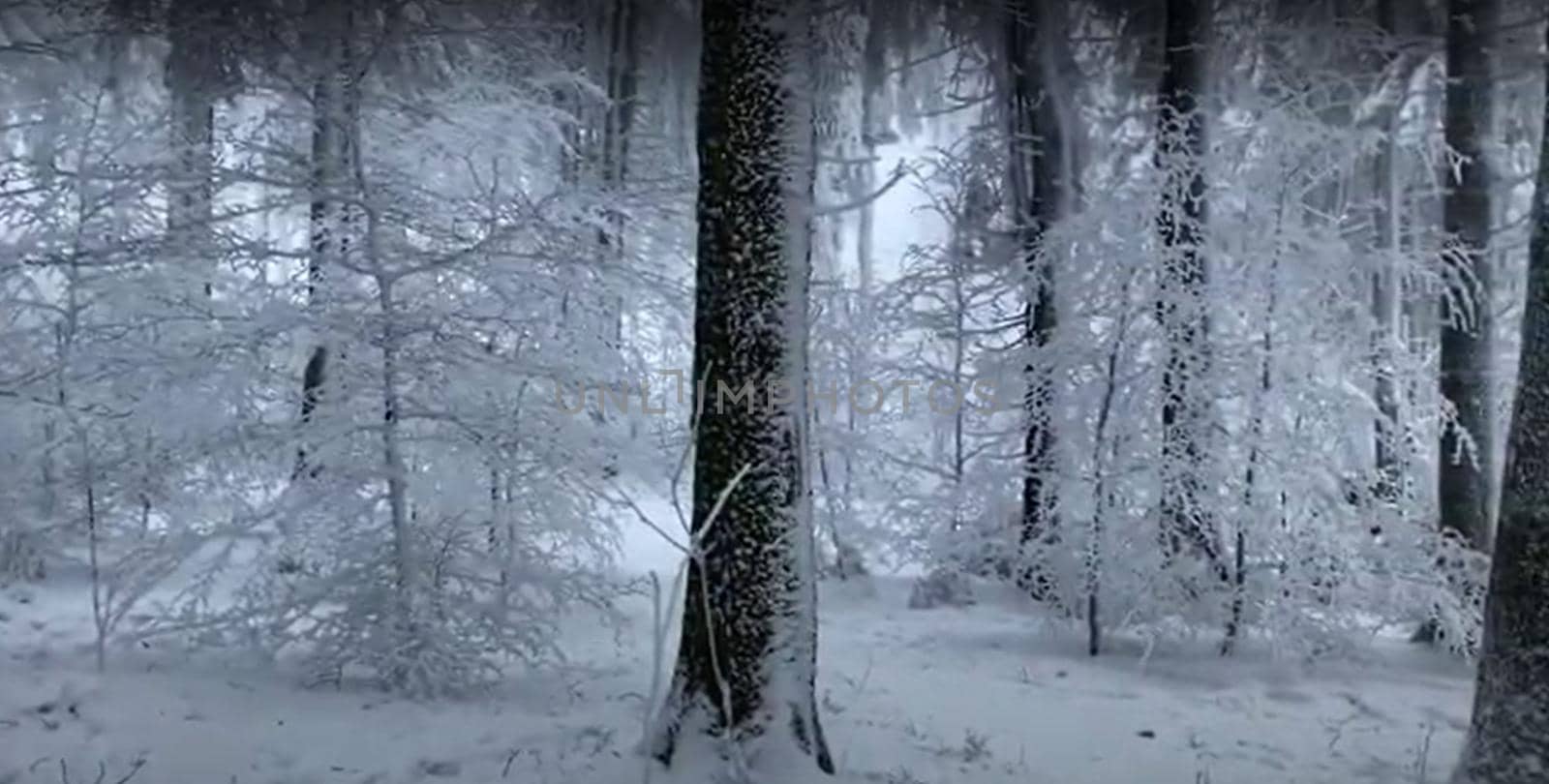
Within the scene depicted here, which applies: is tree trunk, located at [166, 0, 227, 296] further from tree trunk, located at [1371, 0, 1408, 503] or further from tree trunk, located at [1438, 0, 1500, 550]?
tree trunk, located at [1438, 0, 1500, 550]

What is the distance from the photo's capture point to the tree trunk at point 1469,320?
26.6 ft

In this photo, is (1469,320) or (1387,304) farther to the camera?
(1387,304)

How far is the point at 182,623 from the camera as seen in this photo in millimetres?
6750

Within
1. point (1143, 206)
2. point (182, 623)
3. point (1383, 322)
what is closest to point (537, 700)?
point (182, 623)

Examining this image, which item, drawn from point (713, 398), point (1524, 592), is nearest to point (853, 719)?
point (713, 398)

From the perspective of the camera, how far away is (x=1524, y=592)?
427 cm

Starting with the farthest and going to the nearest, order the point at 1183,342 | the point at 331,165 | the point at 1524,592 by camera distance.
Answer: the point at 1183,342, the point at 331,165, the point at 1524,592

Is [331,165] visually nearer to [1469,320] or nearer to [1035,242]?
[1035,242]

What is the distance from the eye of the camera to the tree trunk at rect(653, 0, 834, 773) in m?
5.03

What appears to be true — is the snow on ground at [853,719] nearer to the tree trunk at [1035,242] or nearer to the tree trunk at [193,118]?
the tree trunk at [1035,242]

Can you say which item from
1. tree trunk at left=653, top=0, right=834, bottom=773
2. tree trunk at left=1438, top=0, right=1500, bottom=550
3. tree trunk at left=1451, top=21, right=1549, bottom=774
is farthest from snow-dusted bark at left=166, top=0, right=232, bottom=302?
tree trunk at left=1438, top=0, right=1500, bottom=550

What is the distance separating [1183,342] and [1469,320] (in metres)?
2.60

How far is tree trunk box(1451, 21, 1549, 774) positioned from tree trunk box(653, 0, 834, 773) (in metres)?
2.74

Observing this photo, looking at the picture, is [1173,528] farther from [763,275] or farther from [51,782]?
[51,782]
